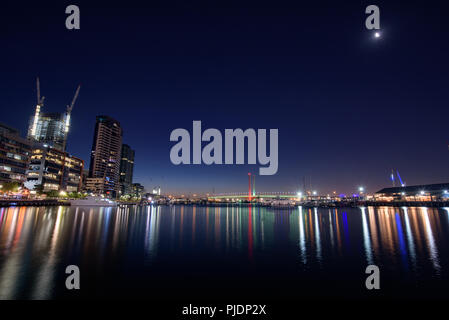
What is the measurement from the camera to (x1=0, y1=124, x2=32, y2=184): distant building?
91.2 metres

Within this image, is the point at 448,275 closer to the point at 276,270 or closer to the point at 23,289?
the point at 276,270

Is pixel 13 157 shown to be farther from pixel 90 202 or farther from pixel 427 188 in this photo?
pixel 427 188

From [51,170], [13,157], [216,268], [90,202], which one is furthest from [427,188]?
[51,170]

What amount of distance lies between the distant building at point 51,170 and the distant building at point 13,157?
16751mm

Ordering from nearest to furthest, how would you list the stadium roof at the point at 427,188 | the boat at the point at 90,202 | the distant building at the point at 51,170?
the boat at the point at 90,202 < the distant building at the point at 51,170 < the stadium roof at the point at 427,188

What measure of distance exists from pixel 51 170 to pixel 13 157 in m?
31.7

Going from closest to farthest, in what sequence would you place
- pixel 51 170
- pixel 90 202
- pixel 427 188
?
pixel 90 202 → pixel 51 170 → pixel 427 188

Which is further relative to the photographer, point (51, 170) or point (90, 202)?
point (51, 170)

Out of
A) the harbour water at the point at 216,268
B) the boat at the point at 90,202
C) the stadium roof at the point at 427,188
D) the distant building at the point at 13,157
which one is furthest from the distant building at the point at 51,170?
the stadium roof at the point at 427,188

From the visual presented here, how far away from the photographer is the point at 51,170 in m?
126

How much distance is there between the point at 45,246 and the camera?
1828 cm

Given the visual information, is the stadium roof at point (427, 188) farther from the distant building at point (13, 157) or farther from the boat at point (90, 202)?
the distant building at point (13, 157)

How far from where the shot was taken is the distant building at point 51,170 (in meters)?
120

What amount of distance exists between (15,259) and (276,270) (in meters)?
17.3
